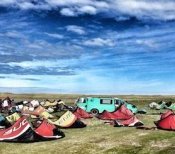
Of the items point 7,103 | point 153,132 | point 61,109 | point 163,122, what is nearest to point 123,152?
point 153,132

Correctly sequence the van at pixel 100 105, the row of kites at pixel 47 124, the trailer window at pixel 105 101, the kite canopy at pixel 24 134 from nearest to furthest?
1. the kite canopy at pixel 24 134
2. the row of kites at pixel 47 124
3. the van at pixel 100 105
4. the trailer window at pixel 105 101

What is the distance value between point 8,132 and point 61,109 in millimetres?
35148

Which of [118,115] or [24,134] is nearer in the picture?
[24,134]

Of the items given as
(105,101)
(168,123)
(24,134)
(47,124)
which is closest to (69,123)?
(47,124)

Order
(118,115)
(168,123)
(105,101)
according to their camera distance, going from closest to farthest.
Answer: (168,123), (118,115), (105,101)

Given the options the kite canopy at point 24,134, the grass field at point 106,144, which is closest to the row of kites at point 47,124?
the kite canopy at point 24,134

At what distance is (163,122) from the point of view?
139ft

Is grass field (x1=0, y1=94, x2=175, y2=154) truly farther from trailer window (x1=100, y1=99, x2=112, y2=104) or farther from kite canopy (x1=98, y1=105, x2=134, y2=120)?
trailer window (x1=100, y1=99, x2=112, y2=104)

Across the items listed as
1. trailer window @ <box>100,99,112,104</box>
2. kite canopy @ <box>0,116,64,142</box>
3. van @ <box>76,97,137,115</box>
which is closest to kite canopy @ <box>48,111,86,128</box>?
kite canopy @ <box>0,116,64,142</box>

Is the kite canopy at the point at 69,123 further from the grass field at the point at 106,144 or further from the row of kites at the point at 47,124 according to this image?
the grass field at the point at 106,144

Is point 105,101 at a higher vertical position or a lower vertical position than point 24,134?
higher

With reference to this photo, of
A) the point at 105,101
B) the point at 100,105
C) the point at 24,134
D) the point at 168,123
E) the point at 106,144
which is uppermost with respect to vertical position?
the point at 105,101

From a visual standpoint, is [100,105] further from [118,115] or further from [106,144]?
[106,144]

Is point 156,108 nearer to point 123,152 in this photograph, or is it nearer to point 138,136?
point 138,136
